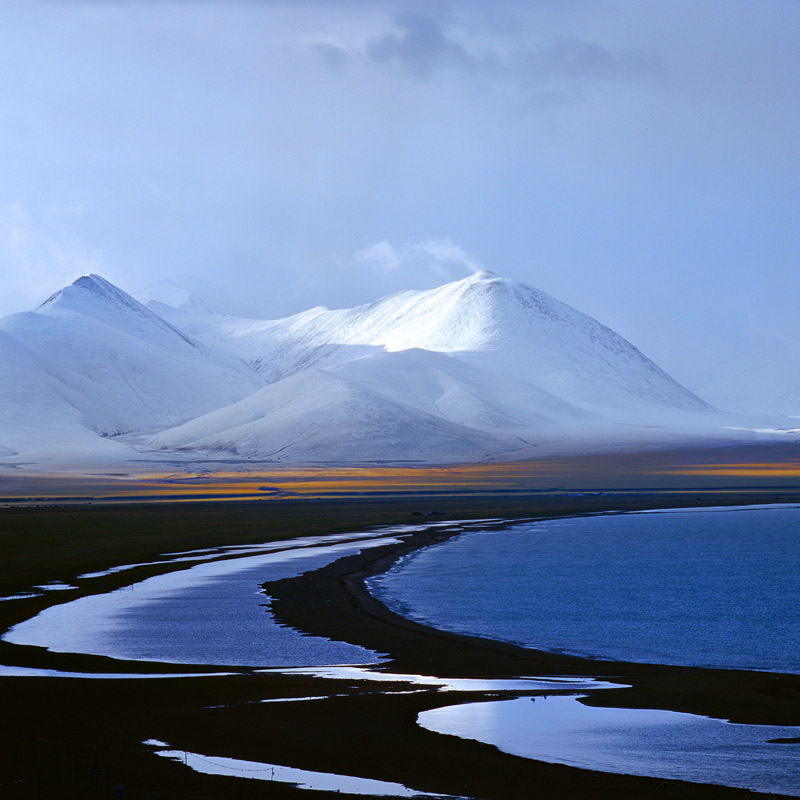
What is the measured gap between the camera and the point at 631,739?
66.8ft

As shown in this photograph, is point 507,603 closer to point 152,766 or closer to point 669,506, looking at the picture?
point 152,766

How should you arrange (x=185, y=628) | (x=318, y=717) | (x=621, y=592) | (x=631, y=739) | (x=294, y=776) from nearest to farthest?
(x=294, y=776)
(x=631, y=739)
(x=318, y=717)
(x=185, y=628)
(x=621, y=592)

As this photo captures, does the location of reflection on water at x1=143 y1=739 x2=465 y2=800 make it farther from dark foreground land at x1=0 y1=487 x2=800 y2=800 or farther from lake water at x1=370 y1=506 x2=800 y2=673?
lake water at x1=370 y1=506 x2=800 y2=673

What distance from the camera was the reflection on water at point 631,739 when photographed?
59.2 ft

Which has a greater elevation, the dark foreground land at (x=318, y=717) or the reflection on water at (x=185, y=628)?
the dark foreground land at (x=318, y=717)

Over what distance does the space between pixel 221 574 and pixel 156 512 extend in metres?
A: 48.5

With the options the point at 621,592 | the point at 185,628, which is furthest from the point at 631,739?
the point at 621,592

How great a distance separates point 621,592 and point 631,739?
26.8m

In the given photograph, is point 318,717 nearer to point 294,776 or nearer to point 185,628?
point 294,776

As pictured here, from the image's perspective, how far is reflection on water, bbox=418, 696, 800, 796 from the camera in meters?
Answer: 18.0

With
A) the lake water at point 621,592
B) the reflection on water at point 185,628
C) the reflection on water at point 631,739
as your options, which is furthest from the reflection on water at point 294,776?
the lake water at point 621,592

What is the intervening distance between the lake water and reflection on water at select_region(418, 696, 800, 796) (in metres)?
7.61

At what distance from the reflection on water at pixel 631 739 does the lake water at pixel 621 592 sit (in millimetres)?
7614

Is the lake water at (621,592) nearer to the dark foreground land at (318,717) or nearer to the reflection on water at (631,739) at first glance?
the dark foreground land at (318,717)
